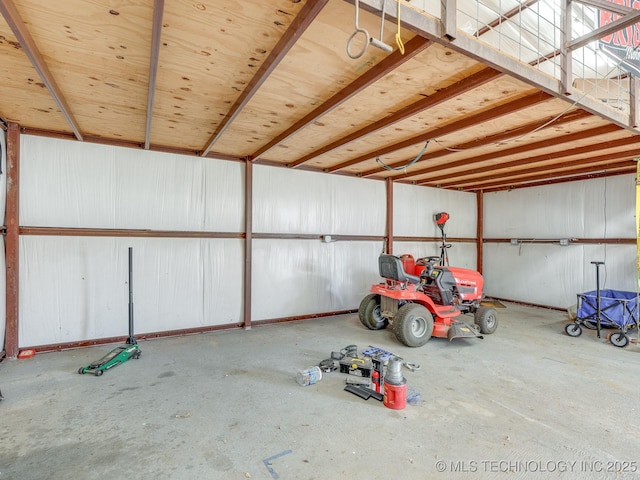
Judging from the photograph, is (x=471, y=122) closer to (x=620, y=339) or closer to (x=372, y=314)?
(x=372, y=314)

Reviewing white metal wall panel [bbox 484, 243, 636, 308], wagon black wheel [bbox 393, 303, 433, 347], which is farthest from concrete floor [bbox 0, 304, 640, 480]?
white metal wall panel [bbox 484, 243, 636, 308]

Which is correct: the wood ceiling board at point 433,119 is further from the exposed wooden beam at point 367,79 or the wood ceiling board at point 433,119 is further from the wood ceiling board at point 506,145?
the exposed wooden beam at point 367,79

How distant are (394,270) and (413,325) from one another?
0.71 m

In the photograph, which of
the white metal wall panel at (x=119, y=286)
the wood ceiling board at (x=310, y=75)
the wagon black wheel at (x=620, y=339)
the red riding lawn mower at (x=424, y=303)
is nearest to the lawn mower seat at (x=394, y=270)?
the red riding lawn mower at (x=424, y=303)

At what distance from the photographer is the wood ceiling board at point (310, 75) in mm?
1727

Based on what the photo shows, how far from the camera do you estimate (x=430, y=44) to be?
1793 millimetres

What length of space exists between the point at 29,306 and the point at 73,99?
2.35 meters

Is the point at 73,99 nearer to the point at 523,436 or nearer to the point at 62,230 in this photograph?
the point at 62,230

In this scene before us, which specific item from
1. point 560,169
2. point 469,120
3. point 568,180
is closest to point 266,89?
point 469,120

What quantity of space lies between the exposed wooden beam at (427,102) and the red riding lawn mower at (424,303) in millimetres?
1636

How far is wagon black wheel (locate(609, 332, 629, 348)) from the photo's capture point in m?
3.75

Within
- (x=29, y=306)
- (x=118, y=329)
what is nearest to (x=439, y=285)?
(x=118, y=329)

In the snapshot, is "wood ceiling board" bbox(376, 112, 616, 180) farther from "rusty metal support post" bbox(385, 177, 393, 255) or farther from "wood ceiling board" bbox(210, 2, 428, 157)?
"wood ceiling board" bbox(210, 2, 428, 157)

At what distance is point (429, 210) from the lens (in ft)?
21.2
